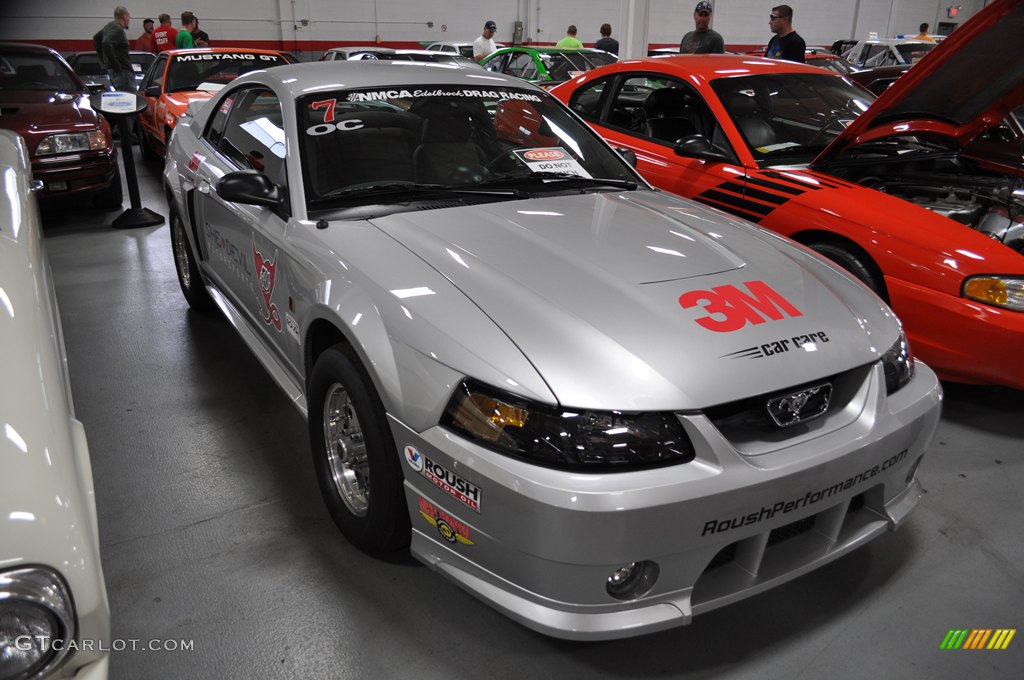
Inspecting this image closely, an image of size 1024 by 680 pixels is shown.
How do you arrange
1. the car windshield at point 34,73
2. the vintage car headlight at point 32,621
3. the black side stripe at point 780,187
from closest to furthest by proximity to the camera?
the vintage car headlight at point 32,621 < the black side stripe at point 780,187 < the car windshield at point 34,73

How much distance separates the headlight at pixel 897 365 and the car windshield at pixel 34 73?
6710 mm

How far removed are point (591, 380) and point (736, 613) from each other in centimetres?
86

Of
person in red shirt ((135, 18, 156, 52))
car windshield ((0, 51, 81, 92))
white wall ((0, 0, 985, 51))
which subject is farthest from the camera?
white wall ((0, 0, 985, 51))

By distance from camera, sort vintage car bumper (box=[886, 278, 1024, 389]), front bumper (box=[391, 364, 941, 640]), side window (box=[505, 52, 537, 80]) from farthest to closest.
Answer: side window (box=[505, 52, 537, 80]) < vintage car bumper (box=[886, 278, 1024, 389]) < front bumper (box=[391, 364, 941, 640])

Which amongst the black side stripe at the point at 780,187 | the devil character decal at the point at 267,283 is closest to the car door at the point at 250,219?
the devil character decal at the point at 267,283

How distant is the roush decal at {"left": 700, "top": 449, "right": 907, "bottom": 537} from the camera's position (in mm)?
1555

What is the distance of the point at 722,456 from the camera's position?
1555 millimetres

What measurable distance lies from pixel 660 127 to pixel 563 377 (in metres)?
3.04

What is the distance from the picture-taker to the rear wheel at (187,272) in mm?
3767

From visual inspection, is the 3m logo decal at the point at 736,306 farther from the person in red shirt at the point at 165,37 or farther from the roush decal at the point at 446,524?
the person in red shirt at the point at 165,37

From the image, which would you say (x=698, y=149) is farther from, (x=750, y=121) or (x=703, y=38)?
(x=703, y=38)

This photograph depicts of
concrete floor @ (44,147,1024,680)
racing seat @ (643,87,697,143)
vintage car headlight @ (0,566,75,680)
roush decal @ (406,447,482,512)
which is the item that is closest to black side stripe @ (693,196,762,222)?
racing seat @ (643,87,697,143)

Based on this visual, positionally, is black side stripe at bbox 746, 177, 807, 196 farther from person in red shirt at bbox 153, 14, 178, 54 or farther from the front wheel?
person in red shirt at bbox 153, 14, 178, 54

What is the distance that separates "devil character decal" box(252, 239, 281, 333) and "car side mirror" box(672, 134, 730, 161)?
2.03 m
